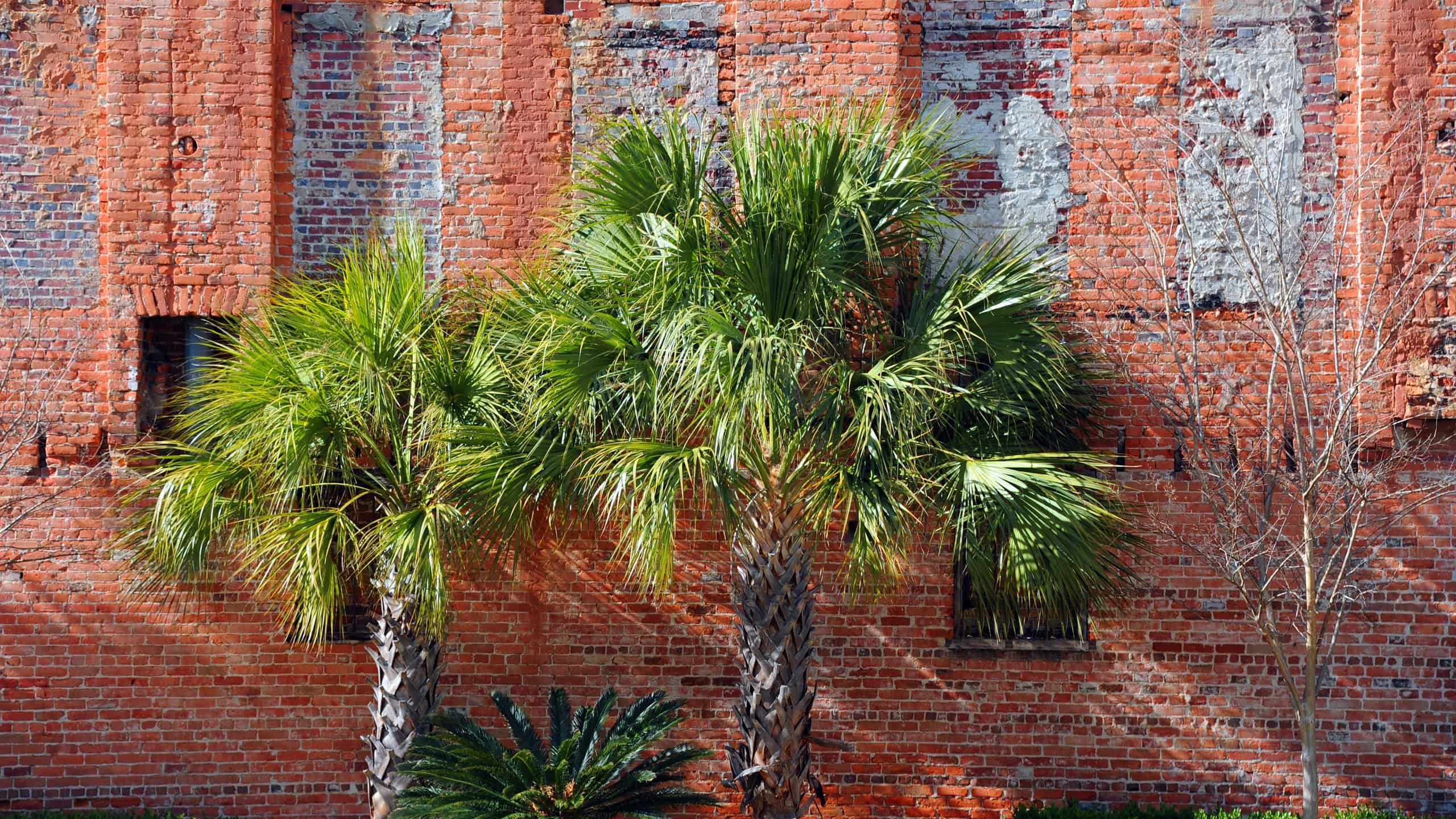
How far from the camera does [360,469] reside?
6719 millimetres

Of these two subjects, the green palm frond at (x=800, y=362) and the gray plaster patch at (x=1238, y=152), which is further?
the gray plaster patch at (x=1238, y=152)

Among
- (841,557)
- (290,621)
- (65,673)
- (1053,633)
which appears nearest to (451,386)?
(290,621)

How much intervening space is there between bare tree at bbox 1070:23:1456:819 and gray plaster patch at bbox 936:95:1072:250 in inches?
8.1

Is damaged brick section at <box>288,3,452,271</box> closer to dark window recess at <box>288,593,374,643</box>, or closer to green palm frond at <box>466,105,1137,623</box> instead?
green palm frond at <box>466,105,1137,623</box>

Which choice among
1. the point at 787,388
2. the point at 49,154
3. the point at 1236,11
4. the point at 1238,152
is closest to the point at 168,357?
the point at 49,154

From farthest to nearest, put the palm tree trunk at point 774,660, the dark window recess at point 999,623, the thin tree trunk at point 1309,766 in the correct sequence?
the dark window recess at point 999,623
the thin tree trunk at point 1309,766
the palm tree trunk at point 774,660

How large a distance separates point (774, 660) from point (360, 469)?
2.81 metres

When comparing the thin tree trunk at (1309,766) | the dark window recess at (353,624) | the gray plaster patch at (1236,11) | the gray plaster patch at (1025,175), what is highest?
the gray plaster patch at (1236,11)

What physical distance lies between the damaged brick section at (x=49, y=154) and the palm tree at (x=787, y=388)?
3.65 meters

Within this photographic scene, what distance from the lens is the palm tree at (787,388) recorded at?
6.18 meters

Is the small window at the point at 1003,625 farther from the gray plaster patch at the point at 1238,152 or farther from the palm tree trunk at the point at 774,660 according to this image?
the gray plaster patch at the point at 1238,152

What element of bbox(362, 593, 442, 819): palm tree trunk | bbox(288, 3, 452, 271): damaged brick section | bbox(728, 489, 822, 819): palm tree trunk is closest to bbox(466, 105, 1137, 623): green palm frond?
bbox(728, 489, 822, 819): palm tree trunk

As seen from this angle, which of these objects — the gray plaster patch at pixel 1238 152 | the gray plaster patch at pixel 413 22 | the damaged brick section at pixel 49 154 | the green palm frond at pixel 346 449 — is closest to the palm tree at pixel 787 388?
the green palm frond at pixel 346 449

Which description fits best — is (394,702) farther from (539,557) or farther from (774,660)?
(774,660)
